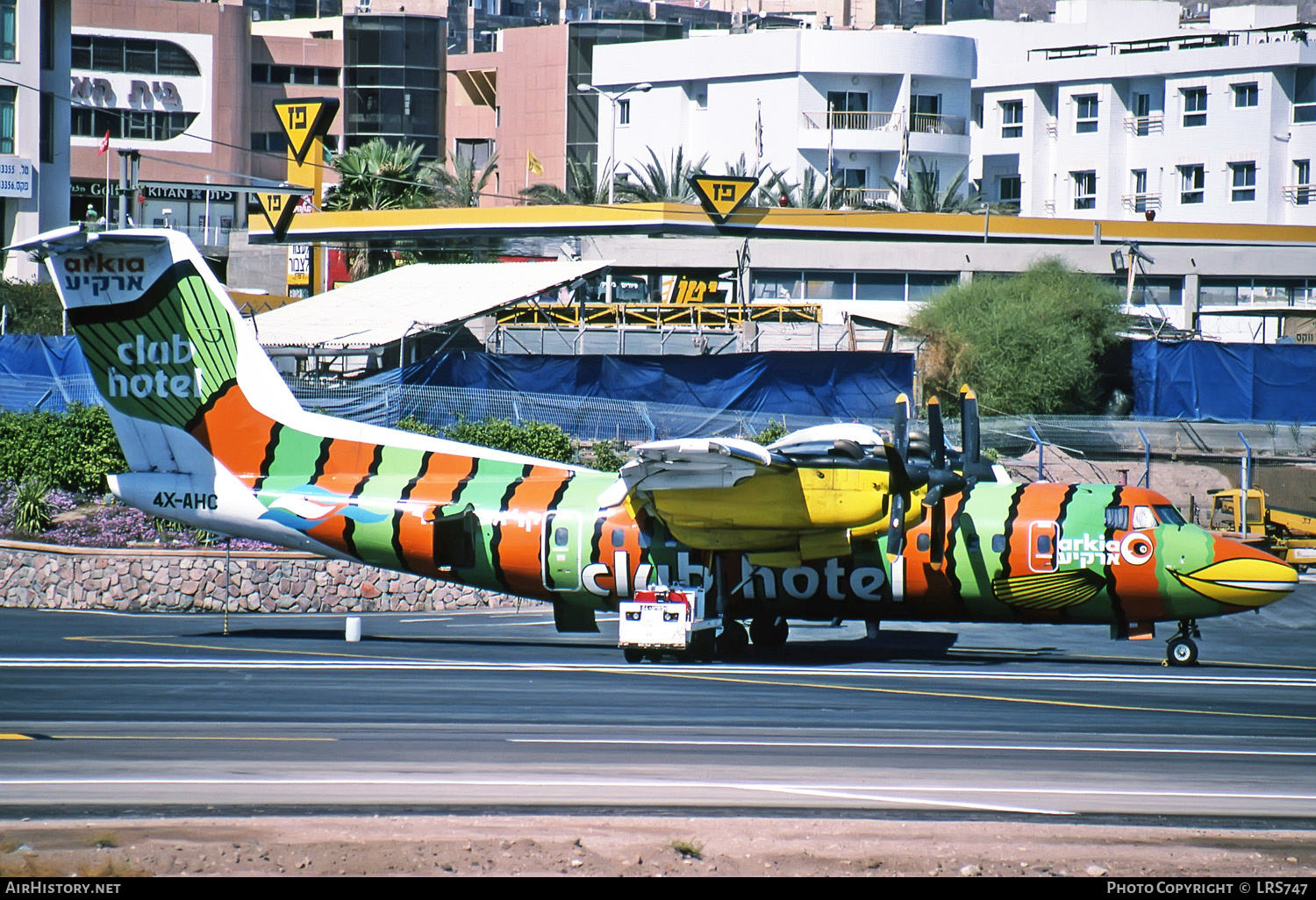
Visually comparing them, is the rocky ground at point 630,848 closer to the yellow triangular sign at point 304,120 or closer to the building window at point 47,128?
the yellow triangular sign at point 304,120

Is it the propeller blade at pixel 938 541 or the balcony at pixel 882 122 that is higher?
the balcony at pixel 882 122

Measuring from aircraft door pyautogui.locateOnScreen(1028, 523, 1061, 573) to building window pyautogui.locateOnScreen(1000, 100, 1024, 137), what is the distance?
242 feet

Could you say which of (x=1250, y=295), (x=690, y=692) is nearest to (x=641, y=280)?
(x=1250, y=295)

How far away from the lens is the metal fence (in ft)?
114

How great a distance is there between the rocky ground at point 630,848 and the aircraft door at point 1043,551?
997 centimetres

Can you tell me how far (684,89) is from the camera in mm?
90188

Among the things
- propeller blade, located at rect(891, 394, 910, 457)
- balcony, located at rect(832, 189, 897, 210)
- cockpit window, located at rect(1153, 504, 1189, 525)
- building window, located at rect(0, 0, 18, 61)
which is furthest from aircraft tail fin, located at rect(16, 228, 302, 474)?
balcony, located at rect(832, 189, 897, 210)

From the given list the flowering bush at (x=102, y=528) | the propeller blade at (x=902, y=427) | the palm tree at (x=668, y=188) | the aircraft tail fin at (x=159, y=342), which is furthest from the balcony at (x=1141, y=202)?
the aircraft tail fin at (x=159, y=342)

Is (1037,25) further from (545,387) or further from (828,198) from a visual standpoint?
(545,387)

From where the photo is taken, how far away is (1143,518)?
21469 mm

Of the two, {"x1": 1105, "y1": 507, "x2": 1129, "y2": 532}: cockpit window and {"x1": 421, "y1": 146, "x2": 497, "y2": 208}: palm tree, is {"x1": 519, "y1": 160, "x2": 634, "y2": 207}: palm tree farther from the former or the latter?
{"x1": 1105, "y1": 507, "x2": 1129, "y2": 532}: cockpit window

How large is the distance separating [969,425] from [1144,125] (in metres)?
67.4

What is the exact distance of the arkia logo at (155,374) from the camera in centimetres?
2275

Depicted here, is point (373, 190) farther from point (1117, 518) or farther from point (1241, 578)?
point (1241, 578)
